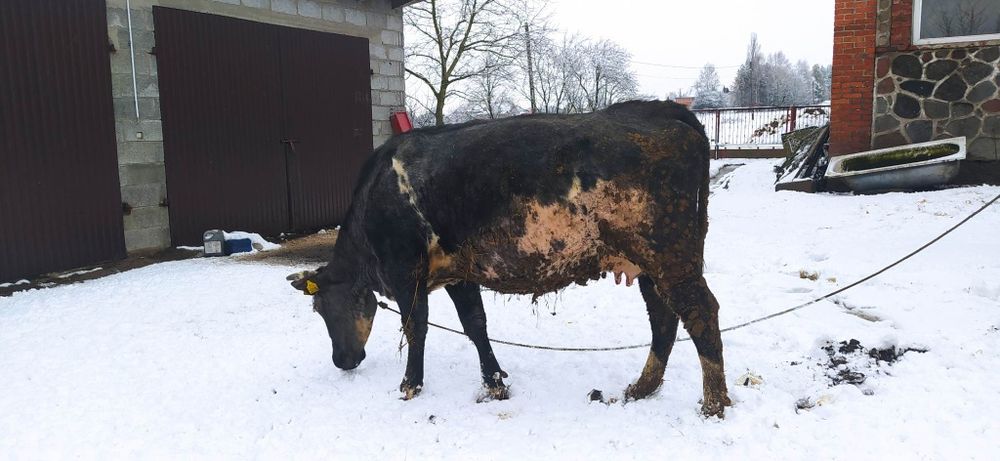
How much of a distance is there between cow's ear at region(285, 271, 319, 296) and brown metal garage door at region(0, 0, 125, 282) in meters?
4.54

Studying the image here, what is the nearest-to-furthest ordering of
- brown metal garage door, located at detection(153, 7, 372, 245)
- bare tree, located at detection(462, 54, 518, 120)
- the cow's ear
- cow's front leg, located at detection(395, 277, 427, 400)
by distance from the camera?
cow's front leg, located at detection(395, 277, 427, 400)
the cow's ear
brown metal garage door, located at detection(153, 7, 372, 245)
bare tree, located at detection(462, 54, 518, 120)

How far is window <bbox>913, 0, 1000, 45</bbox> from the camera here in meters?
9.66

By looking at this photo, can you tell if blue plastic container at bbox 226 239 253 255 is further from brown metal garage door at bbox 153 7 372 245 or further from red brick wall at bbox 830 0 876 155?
red brick wall at bbox 830 0 876 155

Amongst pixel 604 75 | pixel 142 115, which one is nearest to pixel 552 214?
pixel 142 115

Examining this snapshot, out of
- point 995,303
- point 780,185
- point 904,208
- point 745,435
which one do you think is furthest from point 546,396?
point 780,185

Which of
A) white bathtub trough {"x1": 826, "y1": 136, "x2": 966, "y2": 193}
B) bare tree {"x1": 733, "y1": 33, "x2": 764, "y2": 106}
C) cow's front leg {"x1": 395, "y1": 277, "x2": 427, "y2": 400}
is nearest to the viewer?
cow's front leg {"x1": 395, "y1": 277, "x2": 427, "y2": 400}

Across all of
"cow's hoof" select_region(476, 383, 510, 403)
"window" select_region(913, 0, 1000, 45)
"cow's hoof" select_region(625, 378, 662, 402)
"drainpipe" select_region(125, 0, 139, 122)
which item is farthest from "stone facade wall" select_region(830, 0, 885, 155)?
"drainpipe" select_region(125, 0, 139, 122)

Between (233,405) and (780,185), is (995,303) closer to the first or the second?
(233,405)

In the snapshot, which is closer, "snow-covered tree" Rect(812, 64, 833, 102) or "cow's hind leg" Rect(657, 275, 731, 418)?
"cow's hind leg" Rect(657, 275, 731, 418)

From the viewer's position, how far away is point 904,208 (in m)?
8.41

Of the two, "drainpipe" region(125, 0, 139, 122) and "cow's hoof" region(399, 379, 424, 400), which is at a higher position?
"drainpipe" region(125, 0, 139, 122)

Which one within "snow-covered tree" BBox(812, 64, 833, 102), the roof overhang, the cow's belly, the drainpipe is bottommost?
the cow's belly

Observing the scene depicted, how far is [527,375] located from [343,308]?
133 centimetres

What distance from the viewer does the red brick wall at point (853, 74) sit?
9938 millimetres
